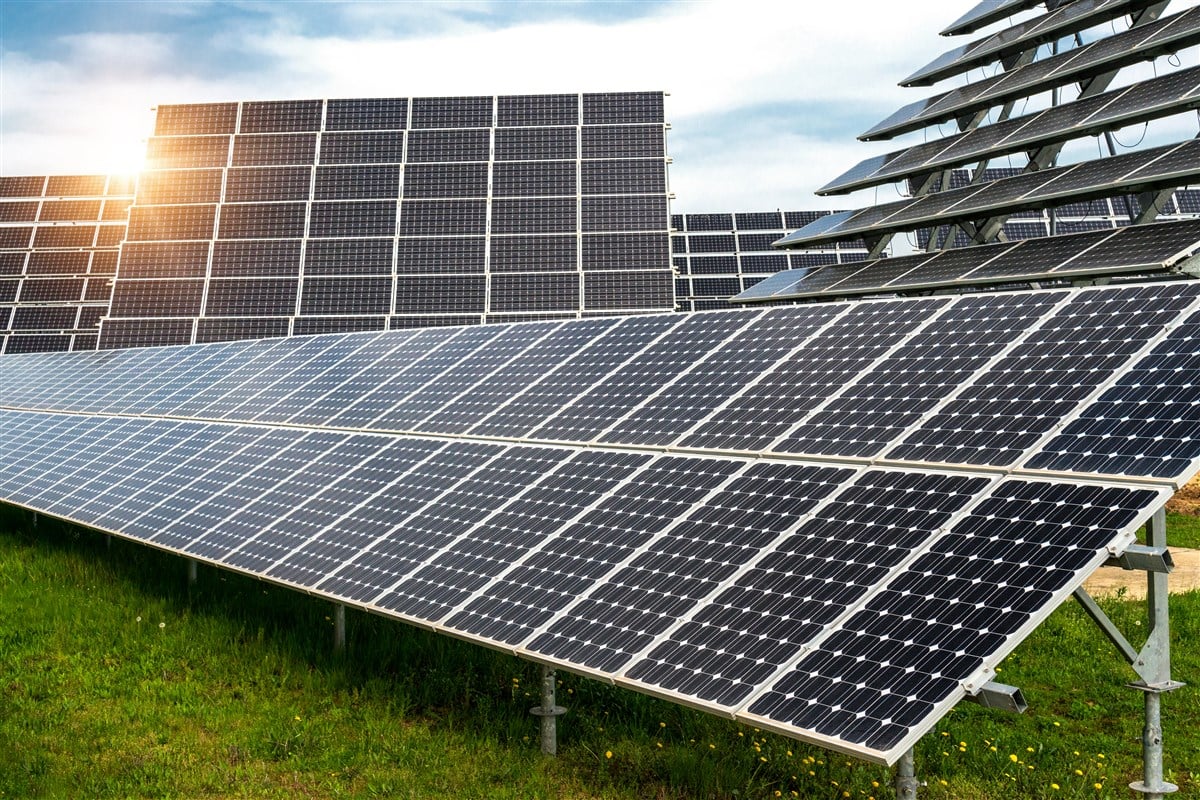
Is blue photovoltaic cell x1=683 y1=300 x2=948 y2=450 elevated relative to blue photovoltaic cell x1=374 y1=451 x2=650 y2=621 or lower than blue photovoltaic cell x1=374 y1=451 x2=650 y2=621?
elevated

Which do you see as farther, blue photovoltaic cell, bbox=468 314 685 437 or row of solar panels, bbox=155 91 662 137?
row of solar panels, bbox=155 91 662 137

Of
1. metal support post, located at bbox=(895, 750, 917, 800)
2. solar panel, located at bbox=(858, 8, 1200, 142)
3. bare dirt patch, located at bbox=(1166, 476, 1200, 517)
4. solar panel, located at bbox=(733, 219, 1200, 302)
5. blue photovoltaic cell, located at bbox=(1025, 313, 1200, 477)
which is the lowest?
bare dirt patch, located at bbox=(1166, 476, 1200, 517)

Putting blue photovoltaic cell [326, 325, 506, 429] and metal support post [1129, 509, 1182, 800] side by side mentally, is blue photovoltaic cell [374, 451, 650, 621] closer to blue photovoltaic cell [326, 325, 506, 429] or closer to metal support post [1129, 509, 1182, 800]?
blue photovoltaic cell [326, 325, 506, 429]

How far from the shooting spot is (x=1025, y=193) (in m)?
25.5

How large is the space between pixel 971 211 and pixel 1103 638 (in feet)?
47.9

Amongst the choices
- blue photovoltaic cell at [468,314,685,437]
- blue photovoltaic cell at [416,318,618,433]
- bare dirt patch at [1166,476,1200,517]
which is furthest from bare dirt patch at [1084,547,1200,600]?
blue photovoltaic cell at [416,318,618,433]

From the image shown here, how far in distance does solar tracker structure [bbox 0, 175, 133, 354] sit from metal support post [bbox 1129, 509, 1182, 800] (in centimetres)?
3984

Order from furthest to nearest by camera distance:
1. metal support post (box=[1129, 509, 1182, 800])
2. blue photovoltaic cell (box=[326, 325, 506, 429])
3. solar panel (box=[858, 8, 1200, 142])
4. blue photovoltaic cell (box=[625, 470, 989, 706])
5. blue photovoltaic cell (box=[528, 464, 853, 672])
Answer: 1. solar panel (box=[858, 8, 1200, 142])
2. blue photovoltaic cell (box=[326, 325, 506, 429])
3. blue photovoltaic cell (box=[528, 464, 853, 672])
4. metal support post (box=[1129, 509, 1182, 800])
5. blue photovoltaic cell (box=[625, 470, 989, 706])

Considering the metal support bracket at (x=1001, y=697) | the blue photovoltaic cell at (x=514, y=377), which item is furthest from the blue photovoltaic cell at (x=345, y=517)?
the metal support bracket at (x=1001, y=697)

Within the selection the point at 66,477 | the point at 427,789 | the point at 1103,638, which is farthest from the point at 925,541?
the point at 66,477

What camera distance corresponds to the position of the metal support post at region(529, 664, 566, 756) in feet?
30.7

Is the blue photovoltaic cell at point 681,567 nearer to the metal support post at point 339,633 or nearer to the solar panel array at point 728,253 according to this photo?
the metal support post at point 339,633

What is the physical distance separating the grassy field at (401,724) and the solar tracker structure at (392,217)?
17.4m

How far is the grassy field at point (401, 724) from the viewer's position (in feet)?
30.1
